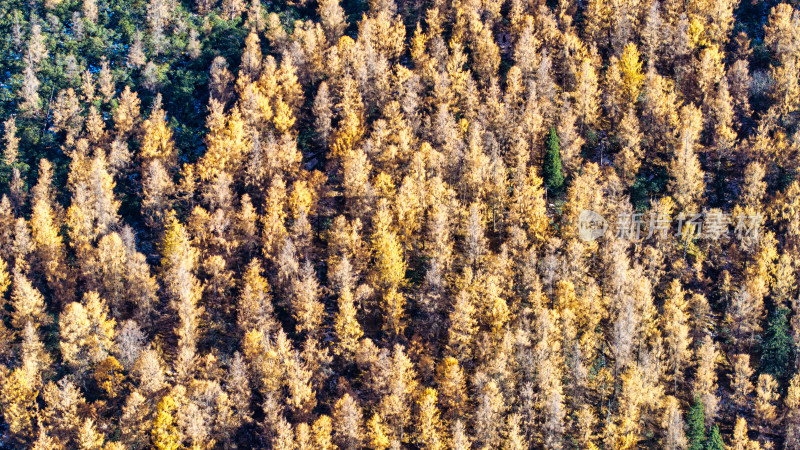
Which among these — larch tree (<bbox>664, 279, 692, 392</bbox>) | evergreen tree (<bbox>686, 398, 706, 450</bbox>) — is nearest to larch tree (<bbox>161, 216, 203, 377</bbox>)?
larch tree (<bbox>664, 279, 692, 392</bbox>)

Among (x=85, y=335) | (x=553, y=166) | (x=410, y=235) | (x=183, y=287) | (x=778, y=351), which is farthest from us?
(x=553, y=166)

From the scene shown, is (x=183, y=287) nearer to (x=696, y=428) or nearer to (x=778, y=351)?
(x=696, y=428)

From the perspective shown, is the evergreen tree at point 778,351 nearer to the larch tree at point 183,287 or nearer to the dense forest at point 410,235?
the dense forest at point 410,235

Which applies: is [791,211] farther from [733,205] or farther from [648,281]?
[648,281]

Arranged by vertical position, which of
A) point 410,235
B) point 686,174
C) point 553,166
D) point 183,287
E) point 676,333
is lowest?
point 676,333

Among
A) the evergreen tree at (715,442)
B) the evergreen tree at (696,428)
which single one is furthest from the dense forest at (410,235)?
the evergreen tree at (715,442)

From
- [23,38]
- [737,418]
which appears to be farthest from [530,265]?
[23,38]

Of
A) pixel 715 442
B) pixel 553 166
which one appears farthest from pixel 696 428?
pixel 553 166
